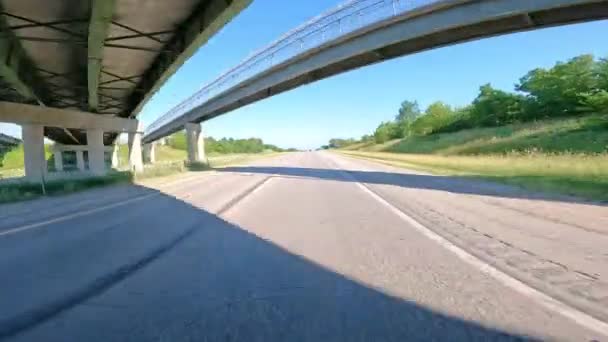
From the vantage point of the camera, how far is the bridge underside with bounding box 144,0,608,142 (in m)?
15.6

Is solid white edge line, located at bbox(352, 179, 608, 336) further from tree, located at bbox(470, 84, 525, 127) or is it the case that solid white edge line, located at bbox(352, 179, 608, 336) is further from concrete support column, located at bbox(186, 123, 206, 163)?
tree, located at bbox(470, 84, 525, 127)

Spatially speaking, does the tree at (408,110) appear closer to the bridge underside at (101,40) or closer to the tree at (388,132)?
the tree at (388,132)

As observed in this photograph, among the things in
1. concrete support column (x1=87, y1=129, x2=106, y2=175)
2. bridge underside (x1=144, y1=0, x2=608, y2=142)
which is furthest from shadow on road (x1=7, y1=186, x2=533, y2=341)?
concrete support column (x1=87, y1=129, x2=106, y2=175)

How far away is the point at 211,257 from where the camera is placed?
605 cm

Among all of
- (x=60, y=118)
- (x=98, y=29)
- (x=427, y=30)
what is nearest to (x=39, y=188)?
(x=60, y=118)

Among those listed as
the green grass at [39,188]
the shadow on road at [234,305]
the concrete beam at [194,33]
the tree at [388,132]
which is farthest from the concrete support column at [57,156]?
the tree at [388,132]

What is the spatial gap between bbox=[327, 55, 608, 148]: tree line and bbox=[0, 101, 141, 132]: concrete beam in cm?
4543

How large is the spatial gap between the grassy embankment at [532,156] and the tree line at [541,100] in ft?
11.6

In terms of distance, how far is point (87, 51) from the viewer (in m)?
15.2

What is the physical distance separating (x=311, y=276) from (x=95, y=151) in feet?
99.5

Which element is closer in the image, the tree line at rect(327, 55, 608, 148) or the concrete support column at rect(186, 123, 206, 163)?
the concrete support column at rect(186, 123, 206, 163)

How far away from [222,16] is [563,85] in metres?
64.6

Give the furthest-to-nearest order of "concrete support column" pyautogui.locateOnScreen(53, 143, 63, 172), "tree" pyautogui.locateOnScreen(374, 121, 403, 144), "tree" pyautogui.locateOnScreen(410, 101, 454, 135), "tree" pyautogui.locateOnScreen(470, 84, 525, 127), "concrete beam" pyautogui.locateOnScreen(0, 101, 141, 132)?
"tree" pyautogui.locateOnScreen(374, 121, 403, 144), "tree" pyautogui.locateOnScreen(410, 101, 454, 135), "tree" pyautogui.locateOnScreen(470, 84, 525, 127), "concrete support column" pyautogui.locateOnScreen(53, 143, 63, 172), "concrete beam" pyautogui.locateOnScreen(0, 101, 141, 132)

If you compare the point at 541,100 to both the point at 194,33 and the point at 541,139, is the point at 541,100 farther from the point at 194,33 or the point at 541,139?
the point at 194,33
